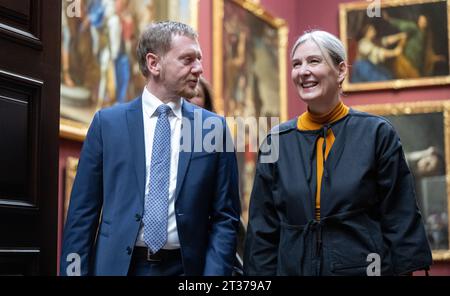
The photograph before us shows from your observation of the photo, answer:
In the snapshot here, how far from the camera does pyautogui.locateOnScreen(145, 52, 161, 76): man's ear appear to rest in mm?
4324

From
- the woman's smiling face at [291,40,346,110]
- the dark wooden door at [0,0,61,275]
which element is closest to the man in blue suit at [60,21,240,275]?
the dark wooden door at [0,0,61,275]

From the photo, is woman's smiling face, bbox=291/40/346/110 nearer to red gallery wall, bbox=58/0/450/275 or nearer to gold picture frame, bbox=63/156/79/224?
gold picture frame, bbox=63/156/79/224

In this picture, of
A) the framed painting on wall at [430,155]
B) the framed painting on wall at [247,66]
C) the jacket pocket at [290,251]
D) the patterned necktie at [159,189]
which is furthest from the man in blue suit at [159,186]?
the framed painting on wall at [430,155]

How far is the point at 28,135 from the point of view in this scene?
4074 mm

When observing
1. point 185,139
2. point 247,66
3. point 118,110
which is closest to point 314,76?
point 185,139

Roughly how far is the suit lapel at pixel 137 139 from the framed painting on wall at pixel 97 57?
2361mm

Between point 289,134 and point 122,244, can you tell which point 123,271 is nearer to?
point 122,244

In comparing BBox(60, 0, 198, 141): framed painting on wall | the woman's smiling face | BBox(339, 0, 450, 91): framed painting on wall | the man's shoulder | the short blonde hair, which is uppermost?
BBox(339, 0, 450, 91): framed painting on wall

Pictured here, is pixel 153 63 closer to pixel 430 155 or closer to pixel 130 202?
pixel 130 202

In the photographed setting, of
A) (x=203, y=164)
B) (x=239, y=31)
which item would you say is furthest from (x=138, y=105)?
(x=239, y=31)

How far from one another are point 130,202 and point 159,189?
16 centimetres

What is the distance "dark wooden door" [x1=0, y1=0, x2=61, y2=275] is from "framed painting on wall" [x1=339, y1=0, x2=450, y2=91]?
758 centimetres

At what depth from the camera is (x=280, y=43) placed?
11422 mm

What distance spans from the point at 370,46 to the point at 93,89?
5.74 meters
